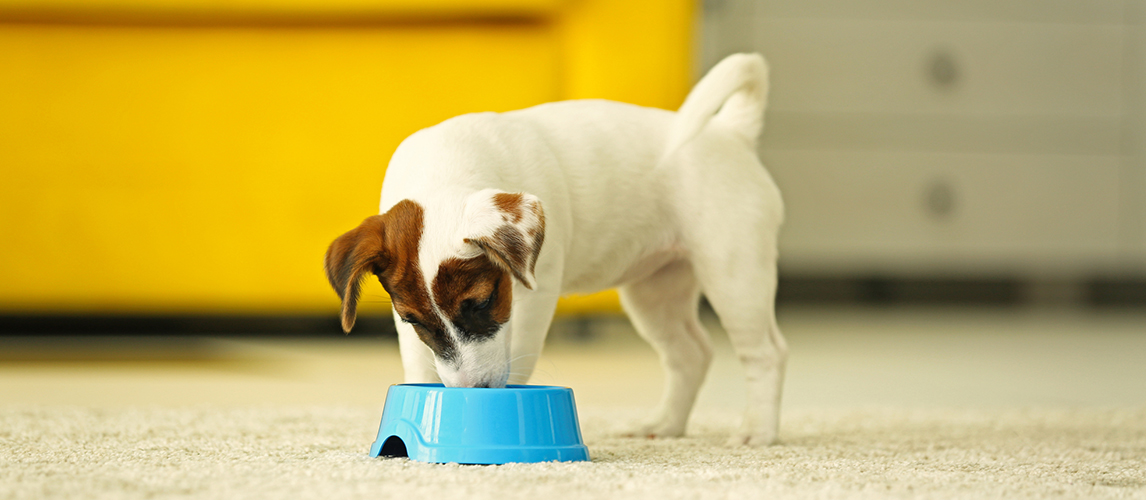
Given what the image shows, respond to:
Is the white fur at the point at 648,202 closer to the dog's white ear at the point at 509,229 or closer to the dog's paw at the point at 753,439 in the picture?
the dog's paw at the point at 753,439

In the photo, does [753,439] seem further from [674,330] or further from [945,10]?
[945,10]

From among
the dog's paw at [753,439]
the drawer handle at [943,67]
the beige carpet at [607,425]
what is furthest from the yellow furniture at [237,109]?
the drawer handle at [943,67]

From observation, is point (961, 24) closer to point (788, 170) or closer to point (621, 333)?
point (788, 170)

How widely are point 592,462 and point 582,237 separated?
1.50ft

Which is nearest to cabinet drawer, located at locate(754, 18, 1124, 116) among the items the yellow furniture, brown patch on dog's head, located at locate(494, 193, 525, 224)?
the yellow furniture

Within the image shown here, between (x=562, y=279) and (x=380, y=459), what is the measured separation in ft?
1.55

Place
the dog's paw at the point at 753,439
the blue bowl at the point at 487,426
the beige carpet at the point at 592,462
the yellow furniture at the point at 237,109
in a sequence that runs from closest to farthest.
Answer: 1. the beige carpet at the point at 592,462
2. the blue bowl at the point at 487,426
3. the dog's paw at the point at 753,439
4. the yellow furniture at the point at 237,109

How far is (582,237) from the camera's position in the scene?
166cm

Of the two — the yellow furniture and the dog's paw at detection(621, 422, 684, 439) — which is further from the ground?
the yellow furniture

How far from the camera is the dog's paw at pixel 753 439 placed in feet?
5.32

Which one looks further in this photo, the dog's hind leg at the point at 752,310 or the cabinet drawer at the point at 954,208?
the cabinet drawer at the point at 954,208

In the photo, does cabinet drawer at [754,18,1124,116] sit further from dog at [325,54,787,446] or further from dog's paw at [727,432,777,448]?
dog's paw at [727,432,777,448]

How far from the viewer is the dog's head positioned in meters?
1.33

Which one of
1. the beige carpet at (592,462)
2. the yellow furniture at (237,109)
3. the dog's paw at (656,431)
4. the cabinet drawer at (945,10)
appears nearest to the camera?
the beige carpet at (592,462)
